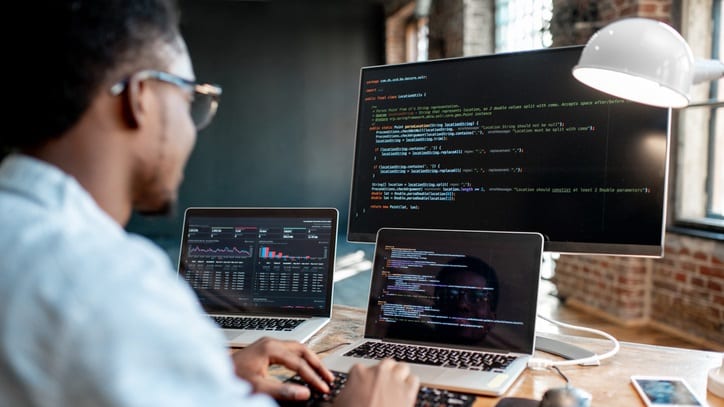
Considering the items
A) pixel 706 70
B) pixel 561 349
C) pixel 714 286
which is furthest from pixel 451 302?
pixel 714 286

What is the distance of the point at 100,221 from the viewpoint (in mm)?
579

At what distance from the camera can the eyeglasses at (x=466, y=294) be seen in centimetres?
120

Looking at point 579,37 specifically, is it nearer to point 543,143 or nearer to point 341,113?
point 543,143

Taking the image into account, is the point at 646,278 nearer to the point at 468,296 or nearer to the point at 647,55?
the point at 468,296

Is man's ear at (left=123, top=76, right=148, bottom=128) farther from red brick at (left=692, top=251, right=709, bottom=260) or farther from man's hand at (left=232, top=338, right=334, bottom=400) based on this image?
red brick at (left=692, top=251, right=709, bottom=260)

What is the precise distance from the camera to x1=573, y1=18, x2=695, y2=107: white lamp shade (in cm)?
97

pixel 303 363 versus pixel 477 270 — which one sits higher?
pixel 477 270

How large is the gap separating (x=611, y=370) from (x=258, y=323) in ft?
2.42

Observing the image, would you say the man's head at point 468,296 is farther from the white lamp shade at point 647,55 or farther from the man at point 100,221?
the man at point 100,221

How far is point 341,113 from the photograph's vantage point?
28.9 feet

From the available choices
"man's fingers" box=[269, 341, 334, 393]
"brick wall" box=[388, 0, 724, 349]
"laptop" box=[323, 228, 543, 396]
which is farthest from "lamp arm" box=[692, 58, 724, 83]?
"brick wall" box=[388, 0, 724, 349]

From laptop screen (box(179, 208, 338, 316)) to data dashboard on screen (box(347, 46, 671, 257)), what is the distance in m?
0.10

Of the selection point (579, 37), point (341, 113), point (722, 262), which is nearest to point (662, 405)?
point (722, 262)

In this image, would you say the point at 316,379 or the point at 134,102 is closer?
the point at 134,102
